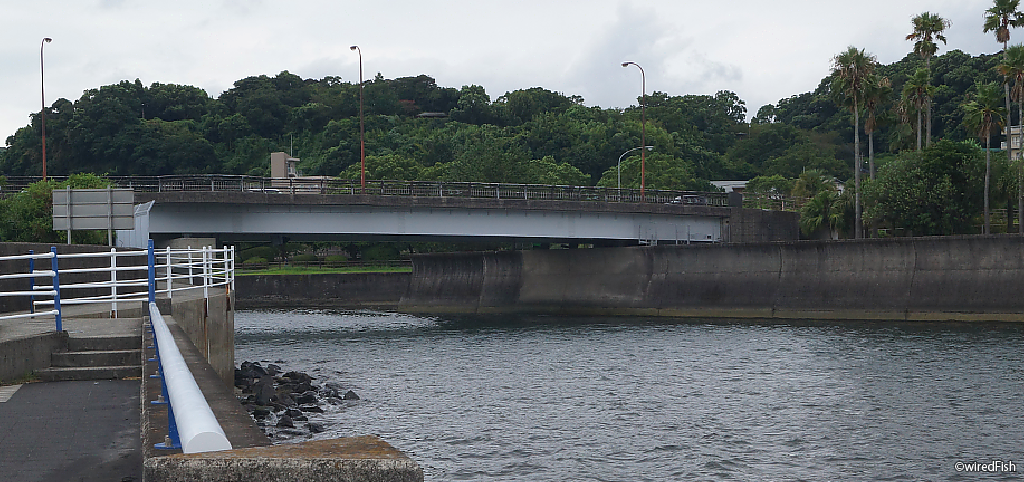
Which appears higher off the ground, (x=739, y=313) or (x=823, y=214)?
(x=823, y=214)

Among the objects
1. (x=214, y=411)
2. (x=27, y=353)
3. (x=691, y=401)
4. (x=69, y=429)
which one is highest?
(x=214, y=411)

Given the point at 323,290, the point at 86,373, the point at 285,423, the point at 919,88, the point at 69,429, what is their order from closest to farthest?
1. the point at 69,429
2. the point at 86,373
3. the point at 285,423
4. the point at 919,88
5. the point at 323,290

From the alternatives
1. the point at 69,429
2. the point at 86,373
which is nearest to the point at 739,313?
the point at 86,373

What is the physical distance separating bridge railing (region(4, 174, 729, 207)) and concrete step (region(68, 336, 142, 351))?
109ft

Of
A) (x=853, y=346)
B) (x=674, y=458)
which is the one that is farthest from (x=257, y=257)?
(x=674, y=458)

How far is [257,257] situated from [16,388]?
312 ft

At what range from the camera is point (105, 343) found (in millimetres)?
14000

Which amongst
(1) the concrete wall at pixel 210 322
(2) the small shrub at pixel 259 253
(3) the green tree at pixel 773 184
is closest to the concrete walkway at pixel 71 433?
(1) the concrete wall at pixel 210 322

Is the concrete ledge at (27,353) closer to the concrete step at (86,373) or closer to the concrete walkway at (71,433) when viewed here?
the concrete step at (86,373)

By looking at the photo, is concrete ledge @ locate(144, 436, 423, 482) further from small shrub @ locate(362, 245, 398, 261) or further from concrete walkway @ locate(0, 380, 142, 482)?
small shrub @ locate(362, 245, 398, 261)

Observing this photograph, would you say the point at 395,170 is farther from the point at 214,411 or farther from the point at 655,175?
the point at 214,411

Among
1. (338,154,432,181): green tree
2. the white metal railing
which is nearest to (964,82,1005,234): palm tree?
the white metal railing

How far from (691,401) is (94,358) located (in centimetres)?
1599

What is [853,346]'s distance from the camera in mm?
37031
